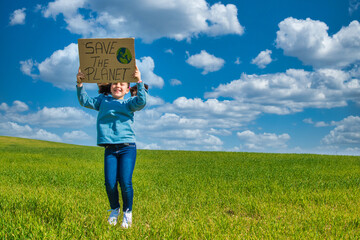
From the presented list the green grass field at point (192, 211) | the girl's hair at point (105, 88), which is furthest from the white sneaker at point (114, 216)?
the girl's hair at point (105, 88)

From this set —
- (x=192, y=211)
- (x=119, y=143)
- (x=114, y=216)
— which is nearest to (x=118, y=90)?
(x=119, y=143)

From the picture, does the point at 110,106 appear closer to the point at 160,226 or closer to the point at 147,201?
the point at 160,226

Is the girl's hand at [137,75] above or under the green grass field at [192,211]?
above

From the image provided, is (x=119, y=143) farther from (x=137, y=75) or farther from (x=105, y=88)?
(x=105, y=88)

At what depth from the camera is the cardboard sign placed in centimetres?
526

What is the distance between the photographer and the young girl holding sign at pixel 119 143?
16.5 feet

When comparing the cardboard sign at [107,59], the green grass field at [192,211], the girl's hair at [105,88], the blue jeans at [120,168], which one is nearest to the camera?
the green grass field at [192,211]

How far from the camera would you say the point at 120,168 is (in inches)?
198

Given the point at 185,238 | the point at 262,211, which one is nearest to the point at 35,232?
the point at 185,238

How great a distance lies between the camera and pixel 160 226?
4875mm

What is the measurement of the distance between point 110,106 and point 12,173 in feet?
27.9

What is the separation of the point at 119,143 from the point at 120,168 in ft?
1.29

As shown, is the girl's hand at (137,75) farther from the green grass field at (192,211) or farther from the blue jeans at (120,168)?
the green grass field at (192,211)

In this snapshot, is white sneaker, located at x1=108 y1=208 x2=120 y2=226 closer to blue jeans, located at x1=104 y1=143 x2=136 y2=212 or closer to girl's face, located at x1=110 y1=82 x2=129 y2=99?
blue jeans, located at x1=104 y1=143 x2=136 y2=212
